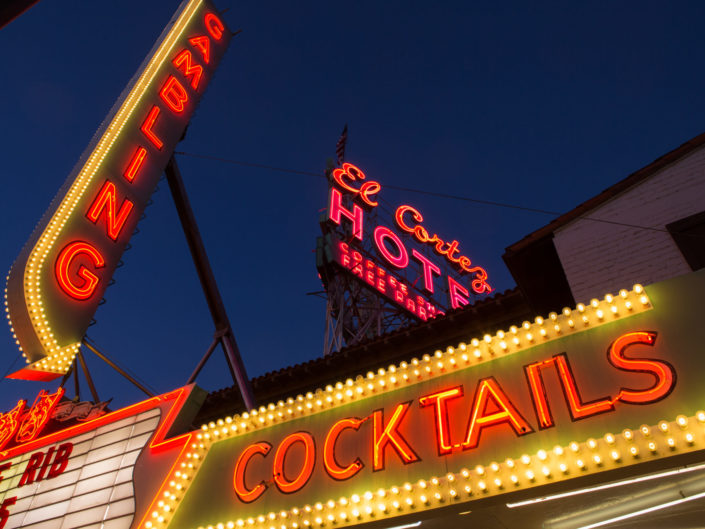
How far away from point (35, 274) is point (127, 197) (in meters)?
2.66

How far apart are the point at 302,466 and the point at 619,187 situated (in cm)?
674

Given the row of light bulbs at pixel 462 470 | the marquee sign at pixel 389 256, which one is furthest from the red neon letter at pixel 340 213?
the row of light bulbs at pixel 462 470

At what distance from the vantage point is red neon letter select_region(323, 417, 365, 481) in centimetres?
656

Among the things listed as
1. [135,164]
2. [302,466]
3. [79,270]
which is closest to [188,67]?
[135,164]

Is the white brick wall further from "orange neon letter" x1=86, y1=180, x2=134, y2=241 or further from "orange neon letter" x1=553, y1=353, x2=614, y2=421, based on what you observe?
"orange neon letter" x1=86, y1=180, x2=134, y2=241

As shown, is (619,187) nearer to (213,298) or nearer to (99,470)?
(213,298)

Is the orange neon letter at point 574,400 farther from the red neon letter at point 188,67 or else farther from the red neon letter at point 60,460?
the red neon letter at point 188,67

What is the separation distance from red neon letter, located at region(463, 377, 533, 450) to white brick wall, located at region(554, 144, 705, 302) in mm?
3190

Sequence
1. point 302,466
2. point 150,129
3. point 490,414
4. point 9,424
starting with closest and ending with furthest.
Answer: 1. point 490,414
2. point 302,466
3. point 9,424
4. point 150,129

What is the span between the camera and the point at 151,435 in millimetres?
8852

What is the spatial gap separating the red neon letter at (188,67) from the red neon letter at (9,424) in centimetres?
824

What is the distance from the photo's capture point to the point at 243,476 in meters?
7.46

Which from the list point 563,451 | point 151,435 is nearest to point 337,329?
point 151,435

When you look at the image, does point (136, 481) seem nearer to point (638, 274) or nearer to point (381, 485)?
point (381, 485)
